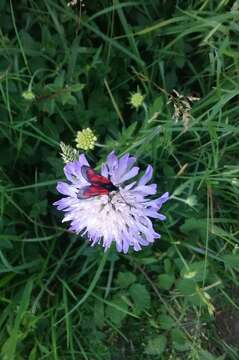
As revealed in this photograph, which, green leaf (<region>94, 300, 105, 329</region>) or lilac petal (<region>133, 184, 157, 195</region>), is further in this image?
green leaf (<region>94, 300, 105, 329</region>)

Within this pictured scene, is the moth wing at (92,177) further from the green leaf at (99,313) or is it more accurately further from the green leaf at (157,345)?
the green leaf at (157,345)

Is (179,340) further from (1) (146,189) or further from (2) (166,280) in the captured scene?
(1) (146,189)

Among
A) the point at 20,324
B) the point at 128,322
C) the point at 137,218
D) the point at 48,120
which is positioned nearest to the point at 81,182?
the point at 137,218

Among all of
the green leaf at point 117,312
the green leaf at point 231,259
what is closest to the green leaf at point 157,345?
the green leaf at point 117,312

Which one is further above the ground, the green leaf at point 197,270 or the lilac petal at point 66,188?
the lilac petal at point 66,188

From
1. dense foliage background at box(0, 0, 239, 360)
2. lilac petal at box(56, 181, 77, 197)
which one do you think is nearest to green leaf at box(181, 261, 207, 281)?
dense foliage background at box(0, 0, 239, 360)

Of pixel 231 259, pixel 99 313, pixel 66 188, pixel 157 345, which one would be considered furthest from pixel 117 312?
pixel 66 188

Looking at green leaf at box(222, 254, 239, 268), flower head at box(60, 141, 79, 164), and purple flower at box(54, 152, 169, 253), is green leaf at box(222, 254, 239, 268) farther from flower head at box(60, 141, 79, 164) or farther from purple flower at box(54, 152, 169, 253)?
flower head at box(60, 141, 79, 164)
